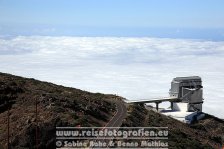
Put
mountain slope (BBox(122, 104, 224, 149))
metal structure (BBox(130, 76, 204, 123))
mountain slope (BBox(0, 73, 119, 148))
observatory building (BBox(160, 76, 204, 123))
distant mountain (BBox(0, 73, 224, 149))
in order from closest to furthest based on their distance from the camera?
mountain slope (BBox(0, 73, 119, 148)) < distant mountain (BBox(0, 73, 224, 149)) < mountain slope (BBox(122, 104, 224, 149)) < observatory building (BBox(160, 76, 204, 123)) < metal structure (BBox(130, 76, 204, 123))

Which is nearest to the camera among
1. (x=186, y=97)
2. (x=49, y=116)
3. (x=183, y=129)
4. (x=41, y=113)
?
(x=49, y=116)

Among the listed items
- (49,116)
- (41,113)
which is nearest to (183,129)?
(49,116)

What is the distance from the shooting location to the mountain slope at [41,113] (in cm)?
4916

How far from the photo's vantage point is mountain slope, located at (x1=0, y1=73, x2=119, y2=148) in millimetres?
49156

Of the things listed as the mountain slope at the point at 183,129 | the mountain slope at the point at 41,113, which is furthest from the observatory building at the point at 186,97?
the mountain slope at the point at 41,113

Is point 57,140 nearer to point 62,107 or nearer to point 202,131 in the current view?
point 62,107

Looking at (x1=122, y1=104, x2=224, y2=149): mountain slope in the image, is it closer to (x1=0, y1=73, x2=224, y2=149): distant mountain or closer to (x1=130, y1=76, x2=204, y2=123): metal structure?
(x1=0, y1=73, x2=224, y2=149): distant mountain

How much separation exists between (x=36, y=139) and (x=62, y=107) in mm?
11003

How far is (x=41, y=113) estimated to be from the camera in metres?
54.7

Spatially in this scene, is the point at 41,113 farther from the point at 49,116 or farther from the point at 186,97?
the point at 186,97

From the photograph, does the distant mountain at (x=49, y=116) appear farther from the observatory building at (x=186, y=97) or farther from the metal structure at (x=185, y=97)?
the metal structure at (x=185, y=97)

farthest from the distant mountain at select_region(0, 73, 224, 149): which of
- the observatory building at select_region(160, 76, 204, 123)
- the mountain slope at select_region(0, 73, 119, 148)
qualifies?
the observatory building at select_region(160, 76, 204, 123)

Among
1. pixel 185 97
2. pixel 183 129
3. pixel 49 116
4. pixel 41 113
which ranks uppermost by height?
pixel 185 97

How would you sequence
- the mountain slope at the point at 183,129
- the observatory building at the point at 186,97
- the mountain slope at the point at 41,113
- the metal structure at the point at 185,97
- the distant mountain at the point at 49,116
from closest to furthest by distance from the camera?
1. the mountain slope at the point at 41,113
2. the distant mountain at the point at 49,116
3. the mountain slope at the point at 183,129
4. the observatory building at the point at 186,97
5. the metal structure at the point at 185,97
